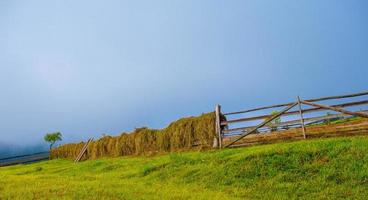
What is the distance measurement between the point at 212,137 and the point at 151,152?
23.6 feet

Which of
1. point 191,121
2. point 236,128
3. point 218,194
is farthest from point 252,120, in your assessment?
point 218,194

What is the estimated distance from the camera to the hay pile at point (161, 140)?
27.1 metres

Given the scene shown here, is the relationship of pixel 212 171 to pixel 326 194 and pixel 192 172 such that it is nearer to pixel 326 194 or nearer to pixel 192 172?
pixel 192 172

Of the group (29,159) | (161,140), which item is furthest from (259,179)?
(29,159)

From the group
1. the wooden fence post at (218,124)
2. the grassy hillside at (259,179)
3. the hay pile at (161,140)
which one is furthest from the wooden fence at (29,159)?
the grassy hillside at (259,179)

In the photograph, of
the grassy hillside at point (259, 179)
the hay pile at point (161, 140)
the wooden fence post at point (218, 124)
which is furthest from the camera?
the hay pile at point (161, 140)

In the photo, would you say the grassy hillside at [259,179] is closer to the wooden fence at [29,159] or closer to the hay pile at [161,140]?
the hay pile at [161,140]

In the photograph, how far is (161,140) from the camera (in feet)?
101

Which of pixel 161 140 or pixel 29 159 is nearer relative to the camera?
pixel 161 140

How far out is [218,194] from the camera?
1248 centimetres

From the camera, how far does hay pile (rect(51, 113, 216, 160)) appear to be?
88.8 feet

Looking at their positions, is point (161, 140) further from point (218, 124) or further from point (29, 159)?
point (29, 159)

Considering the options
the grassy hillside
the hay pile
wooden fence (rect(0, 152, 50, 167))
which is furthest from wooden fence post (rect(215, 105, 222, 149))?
wooden fence (rect(0, 152, 50, 167))

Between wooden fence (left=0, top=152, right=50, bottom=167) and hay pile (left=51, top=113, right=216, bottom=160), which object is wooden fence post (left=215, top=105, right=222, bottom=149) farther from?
wooden fence (left=0, top=152, right=50, bottom=167)
